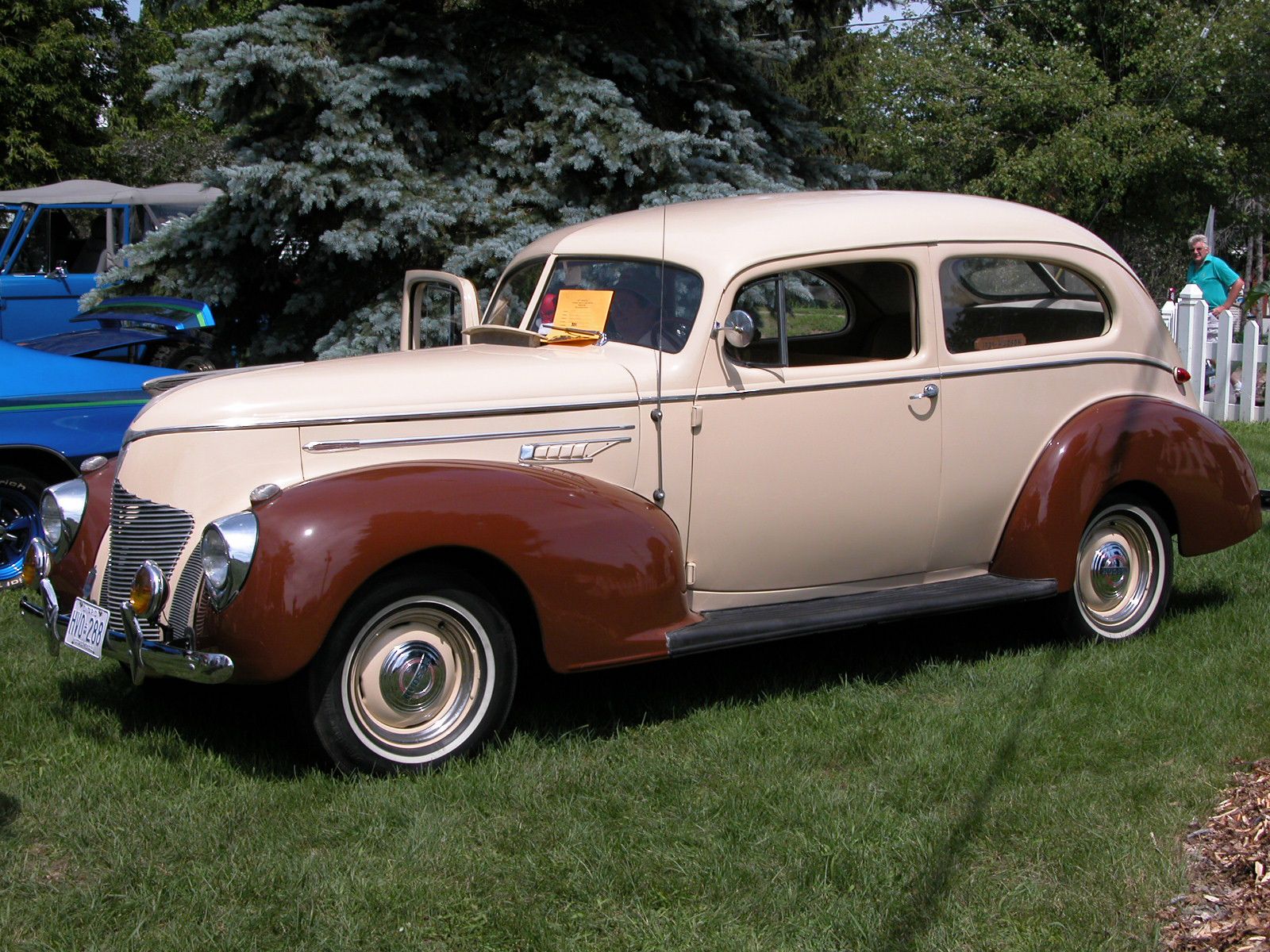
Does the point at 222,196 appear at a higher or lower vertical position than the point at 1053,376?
higher

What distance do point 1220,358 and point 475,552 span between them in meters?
9.43

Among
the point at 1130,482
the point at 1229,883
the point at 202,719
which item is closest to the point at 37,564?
the point at 202,719

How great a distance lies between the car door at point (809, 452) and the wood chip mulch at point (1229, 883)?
64.2 inches

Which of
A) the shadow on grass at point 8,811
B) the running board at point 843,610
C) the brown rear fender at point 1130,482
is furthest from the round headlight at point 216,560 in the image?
→ the brown rear fender at point 1130,482

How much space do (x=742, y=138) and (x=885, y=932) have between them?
719 centimetres

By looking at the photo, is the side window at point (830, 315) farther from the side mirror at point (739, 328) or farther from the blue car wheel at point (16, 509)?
the blue car wheel at point (16, 509)

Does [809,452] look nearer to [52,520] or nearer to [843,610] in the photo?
[843,610]

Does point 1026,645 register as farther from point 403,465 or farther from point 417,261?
point 417,261

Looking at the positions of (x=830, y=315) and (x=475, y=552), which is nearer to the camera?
(x=475, y=552)

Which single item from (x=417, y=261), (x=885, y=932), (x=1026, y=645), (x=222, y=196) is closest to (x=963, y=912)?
(x=885, y=932)

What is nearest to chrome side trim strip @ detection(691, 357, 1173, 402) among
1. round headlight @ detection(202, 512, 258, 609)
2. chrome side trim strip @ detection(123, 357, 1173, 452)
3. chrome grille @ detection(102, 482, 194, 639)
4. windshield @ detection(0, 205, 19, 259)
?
chrome side trim strip @ detection(123, 357, 1173, 452)

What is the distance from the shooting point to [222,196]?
9.22 m

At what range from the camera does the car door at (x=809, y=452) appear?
4.85 metres

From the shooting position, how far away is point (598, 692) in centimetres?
520
